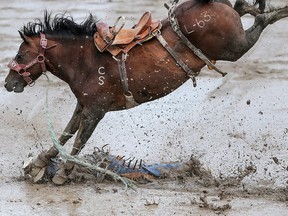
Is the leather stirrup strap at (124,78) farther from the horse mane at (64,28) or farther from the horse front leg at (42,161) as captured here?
the horse front leg at (42,161)

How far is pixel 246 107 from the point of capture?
32.5 feet

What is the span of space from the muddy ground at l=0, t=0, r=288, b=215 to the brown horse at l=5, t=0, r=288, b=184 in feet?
2.22

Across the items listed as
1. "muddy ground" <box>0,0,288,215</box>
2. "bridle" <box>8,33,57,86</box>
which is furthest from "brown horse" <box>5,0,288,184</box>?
"muddy ground" <box>0,0,288,215</box>

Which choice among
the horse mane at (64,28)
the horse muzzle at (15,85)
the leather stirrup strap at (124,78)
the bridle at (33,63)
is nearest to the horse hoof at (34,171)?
the horse muzzle at (15,85)

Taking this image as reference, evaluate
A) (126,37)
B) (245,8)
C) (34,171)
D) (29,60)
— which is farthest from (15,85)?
(245,8)

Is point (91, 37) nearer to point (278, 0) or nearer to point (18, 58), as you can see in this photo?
point (18, 58)

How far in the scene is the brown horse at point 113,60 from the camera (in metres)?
7.38

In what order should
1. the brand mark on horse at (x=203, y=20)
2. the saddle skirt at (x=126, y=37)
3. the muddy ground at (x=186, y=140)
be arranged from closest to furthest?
the muddy ground at (x=186, y=140) → the brand mark on horse at (x=203, y=20) → the saddle skirt at (x=126, y=37)

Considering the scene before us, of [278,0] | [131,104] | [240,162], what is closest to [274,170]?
[240,162]

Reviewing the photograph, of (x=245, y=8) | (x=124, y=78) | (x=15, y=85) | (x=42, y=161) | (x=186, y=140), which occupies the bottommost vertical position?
(x=186, y=140)

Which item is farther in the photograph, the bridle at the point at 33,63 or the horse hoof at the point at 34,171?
the horse hoof at the point at 34,171

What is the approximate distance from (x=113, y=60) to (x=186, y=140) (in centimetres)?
184

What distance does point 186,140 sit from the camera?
355 inches

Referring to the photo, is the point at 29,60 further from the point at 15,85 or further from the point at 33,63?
the point at 15,85
